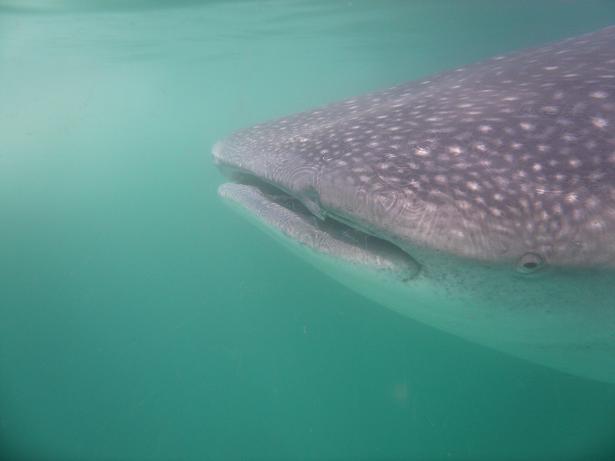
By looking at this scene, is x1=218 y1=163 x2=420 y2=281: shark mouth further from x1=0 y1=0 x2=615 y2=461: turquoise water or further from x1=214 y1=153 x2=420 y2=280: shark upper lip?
x1=0 y1=0 x2=615 y2=461: turquoise water

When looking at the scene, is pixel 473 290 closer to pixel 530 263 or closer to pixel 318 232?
pixel 530 263

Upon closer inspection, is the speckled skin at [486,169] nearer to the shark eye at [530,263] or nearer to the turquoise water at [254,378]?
the shark eye at [530,263]

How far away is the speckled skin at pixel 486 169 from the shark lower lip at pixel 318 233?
17 centimetres

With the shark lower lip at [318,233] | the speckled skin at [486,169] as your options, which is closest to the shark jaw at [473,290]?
the shark lower lip at [318,233]

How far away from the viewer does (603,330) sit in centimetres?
210

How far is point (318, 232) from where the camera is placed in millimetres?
2383

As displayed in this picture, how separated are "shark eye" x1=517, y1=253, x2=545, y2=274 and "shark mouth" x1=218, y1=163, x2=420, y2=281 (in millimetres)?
455

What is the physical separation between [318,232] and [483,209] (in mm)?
935

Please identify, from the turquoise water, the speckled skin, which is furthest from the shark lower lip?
the turquoise water

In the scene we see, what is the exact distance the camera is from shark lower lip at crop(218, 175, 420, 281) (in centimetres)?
205

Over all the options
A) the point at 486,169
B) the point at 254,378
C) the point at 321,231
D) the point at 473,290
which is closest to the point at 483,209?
the point at 486,169

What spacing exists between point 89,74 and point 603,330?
43493 millimetres

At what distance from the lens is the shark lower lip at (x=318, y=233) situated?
2.05m

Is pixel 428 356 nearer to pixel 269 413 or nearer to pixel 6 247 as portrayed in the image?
pixel 269 413
